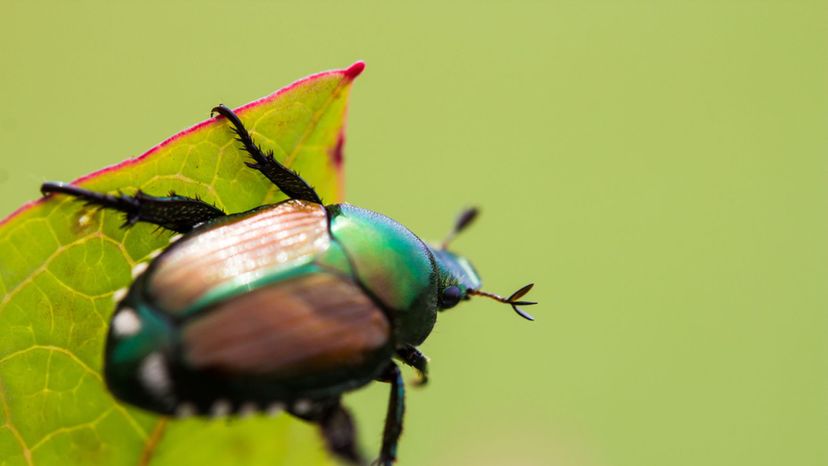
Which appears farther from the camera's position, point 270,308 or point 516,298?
point 516,298

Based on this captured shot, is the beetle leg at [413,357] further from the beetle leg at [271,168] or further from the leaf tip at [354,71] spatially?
the leaf tip at [354,71]

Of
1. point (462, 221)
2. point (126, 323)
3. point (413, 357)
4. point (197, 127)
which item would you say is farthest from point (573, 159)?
point (126, 323)

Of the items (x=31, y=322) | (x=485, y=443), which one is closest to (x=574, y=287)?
(x=485, y=443)

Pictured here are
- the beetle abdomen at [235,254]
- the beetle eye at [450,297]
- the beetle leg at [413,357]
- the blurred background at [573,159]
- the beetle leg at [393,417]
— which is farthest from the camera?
the blurred background at [573,159]

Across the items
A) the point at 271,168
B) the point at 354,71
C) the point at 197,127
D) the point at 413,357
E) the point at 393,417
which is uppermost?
the point at 354,71

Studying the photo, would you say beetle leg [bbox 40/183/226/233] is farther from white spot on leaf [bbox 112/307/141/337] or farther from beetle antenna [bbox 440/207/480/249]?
beetle antenna [bbox 440/207/480/249]

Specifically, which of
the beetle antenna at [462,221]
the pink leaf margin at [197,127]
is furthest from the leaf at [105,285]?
the beetle antenna at [462,221]

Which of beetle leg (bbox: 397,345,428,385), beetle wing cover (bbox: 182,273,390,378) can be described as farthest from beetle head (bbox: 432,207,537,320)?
beetle wing cover (bbox: 182,273,390,378)

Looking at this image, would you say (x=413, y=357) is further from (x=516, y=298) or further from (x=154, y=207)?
(x=154, y=207)
